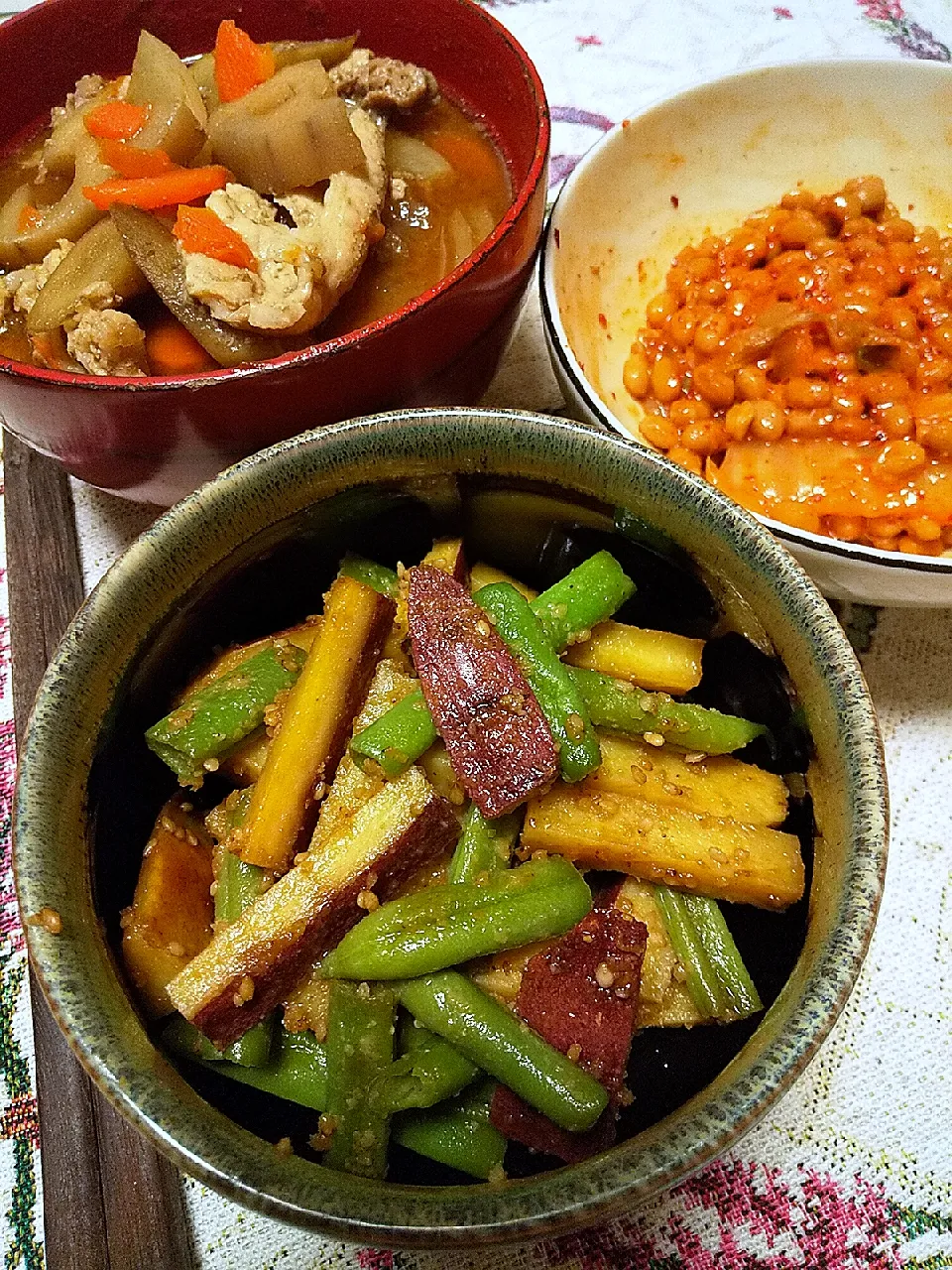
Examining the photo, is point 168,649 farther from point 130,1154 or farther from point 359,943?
point 130,1154

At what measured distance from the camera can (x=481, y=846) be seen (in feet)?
3.14

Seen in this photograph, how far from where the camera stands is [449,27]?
5.08 feet

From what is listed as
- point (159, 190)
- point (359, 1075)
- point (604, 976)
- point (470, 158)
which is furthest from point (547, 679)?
point (470, 158)

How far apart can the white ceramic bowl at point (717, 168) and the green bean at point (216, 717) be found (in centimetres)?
78

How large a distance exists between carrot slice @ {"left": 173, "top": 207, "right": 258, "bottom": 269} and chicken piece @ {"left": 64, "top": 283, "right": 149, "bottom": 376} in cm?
13

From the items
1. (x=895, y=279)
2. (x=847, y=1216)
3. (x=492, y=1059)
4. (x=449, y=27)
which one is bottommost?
(x=847, y=1216)

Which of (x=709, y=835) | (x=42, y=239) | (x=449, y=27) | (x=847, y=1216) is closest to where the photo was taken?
(x=709, y=835)

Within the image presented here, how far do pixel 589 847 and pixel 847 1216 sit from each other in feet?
1.77

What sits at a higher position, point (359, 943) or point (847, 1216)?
point (359, 943)

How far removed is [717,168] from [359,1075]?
5.64ft

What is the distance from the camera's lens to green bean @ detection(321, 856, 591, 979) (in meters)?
0.89

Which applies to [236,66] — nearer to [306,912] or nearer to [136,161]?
[136,161]

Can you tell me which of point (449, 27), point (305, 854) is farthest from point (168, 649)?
point (449, 27)

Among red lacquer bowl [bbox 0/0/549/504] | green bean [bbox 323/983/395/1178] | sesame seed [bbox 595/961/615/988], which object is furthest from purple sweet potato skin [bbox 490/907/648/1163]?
red lacquer bowl [bbox 0/0/549/504]
